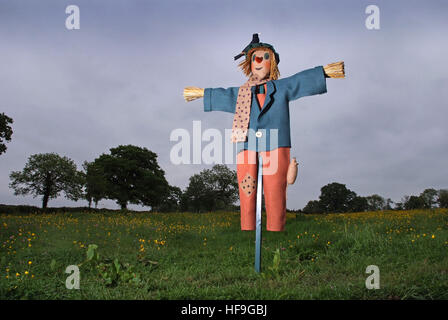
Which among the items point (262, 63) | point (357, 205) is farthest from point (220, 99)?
point (357, 205)

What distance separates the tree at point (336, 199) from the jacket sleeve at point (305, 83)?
1199cm

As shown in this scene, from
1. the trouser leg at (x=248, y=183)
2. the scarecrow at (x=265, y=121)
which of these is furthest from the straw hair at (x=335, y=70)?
the trouser leg at (x=248, y=183)

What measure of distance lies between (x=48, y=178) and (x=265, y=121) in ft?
78.3

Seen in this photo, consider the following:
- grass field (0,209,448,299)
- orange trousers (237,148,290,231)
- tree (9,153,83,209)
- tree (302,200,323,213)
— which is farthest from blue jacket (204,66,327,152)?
tree (9,153,83,209)

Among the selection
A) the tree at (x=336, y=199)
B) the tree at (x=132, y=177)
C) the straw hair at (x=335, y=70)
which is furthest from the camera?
the tree at (x=132, y=177)

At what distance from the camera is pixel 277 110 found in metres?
4.65

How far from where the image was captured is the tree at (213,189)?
12992mm

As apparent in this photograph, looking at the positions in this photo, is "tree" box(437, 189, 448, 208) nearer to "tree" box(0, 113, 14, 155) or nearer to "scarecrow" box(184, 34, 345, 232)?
"scarecrow" box(184, 34, 345, 232)

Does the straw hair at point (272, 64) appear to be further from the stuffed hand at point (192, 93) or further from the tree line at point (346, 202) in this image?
the tree line at point (346, 202)

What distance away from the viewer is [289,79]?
Answer: 4.74 metres
